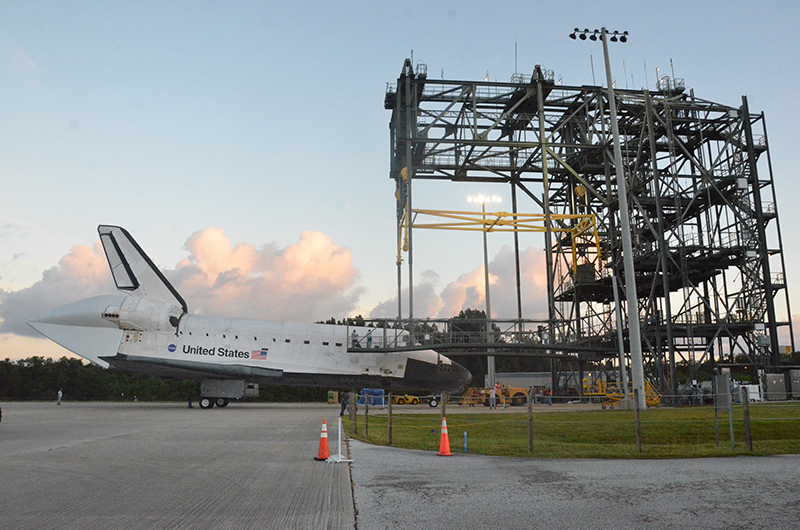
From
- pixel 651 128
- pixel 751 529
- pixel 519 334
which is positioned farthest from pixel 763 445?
pixel 651 128

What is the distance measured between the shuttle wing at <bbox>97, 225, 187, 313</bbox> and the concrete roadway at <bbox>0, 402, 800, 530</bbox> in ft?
88.8

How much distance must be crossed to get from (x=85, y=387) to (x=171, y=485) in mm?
66717

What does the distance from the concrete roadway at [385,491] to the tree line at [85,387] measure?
175 feet

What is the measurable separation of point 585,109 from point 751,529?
3668 centimetres

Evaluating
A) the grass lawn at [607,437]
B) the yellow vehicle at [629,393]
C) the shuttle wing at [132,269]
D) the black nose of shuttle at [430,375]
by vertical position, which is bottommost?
the grass lawn at [607,437]

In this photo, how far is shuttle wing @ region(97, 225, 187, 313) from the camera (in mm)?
36875

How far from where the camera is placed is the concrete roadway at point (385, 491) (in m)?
5.45

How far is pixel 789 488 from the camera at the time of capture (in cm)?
667

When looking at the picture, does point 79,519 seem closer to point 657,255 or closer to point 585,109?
point 657,255

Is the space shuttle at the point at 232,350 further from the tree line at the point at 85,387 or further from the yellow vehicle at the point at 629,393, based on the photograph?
the tree line at the point at 85,387

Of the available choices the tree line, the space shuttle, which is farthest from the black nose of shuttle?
the tree line

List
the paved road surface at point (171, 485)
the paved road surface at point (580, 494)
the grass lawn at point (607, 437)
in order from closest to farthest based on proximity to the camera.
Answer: the paved road surface at point (580, 494), the paved road surface at point (171, 485), the grass lawn at point (607, 437)

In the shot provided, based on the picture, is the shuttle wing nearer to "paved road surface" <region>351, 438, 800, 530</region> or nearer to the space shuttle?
the space shuttle

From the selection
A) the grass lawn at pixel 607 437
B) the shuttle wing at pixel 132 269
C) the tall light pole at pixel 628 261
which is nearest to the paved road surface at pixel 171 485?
the grass lawn at pixel 607 437
